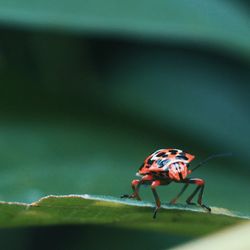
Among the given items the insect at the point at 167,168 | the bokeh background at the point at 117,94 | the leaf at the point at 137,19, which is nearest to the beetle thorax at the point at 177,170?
the insect at the point at 167,168

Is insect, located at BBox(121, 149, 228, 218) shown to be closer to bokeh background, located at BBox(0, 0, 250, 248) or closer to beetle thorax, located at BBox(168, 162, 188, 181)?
beetle thorax, located at BBox(168, 162, 188, 181)

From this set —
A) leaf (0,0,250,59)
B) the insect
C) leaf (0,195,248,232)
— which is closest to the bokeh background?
leaf (0,0,250,59)

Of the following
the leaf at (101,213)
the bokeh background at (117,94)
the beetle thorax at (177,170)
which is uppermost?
the bokeh background at (117,94)

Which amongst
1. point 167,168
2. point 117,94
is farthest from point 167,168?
point 117,94

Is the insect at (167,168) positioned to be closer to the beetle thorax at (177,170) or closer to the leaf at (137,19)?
the beetle thorax at (177,170)

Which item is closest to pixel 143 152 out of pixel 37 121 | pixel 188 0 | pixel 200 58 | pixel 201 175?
pixel 201 175

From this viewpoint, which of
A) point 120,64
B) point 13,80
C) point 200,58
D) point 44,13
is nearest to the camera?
point 44,13

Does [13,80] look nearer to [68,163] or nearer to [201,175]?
[68,163]

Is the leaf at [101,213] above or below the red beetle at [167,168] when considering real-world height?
below
